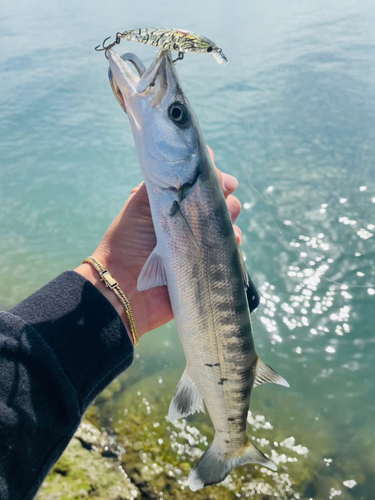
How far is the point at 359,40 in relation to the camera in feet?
53.9

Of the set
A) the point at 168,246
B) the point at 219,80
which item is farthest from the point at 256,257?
the point at 219,80

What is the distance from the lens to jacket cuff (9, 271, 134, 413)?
2117 mm

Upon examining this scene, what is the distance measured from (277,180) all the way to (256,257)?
2368mm

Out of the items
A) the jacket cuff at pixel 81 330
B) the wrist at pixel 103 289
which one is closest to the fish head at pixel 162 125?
the wrist at pixel 103 289

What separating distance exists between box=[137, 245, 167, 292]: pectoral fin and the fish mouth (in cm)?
99

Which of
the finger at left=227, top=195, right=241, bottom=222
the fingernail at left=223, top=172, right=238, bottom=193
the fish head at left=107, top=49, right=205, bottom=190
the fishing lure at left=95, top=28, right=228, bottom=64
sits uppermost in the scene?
the fishing lure at left=95, top=28, right=228, bottom=64

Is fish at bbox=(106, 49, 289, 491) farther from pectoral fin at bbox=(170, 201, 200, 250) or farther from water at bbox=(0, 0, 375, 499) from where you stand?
water at bbox=(0, 0, 375, 499)

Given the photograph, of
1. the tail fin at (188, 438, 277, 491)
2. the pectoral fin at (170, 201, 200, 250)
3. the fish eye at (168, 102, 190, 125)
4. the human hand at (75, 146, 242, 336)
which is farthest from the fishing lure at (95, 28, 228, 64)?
the tail fin at (188, 438, 277, 491)

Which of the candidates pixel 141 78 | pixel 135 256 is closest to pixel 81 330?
pixel 135 256

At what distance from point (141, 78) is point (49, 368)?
1.84 metres

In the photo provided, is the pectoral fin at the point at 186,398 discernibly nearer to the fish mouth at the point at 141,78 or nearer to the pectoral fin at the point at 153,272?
the pectoral fin at the point at 153,272

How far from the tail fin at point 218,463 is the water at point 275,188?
95.6 inches

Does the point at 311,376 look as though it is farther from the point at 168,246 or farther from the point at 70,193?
the point at 70,193

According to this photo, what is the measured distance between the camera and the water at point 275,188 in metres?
5.73
